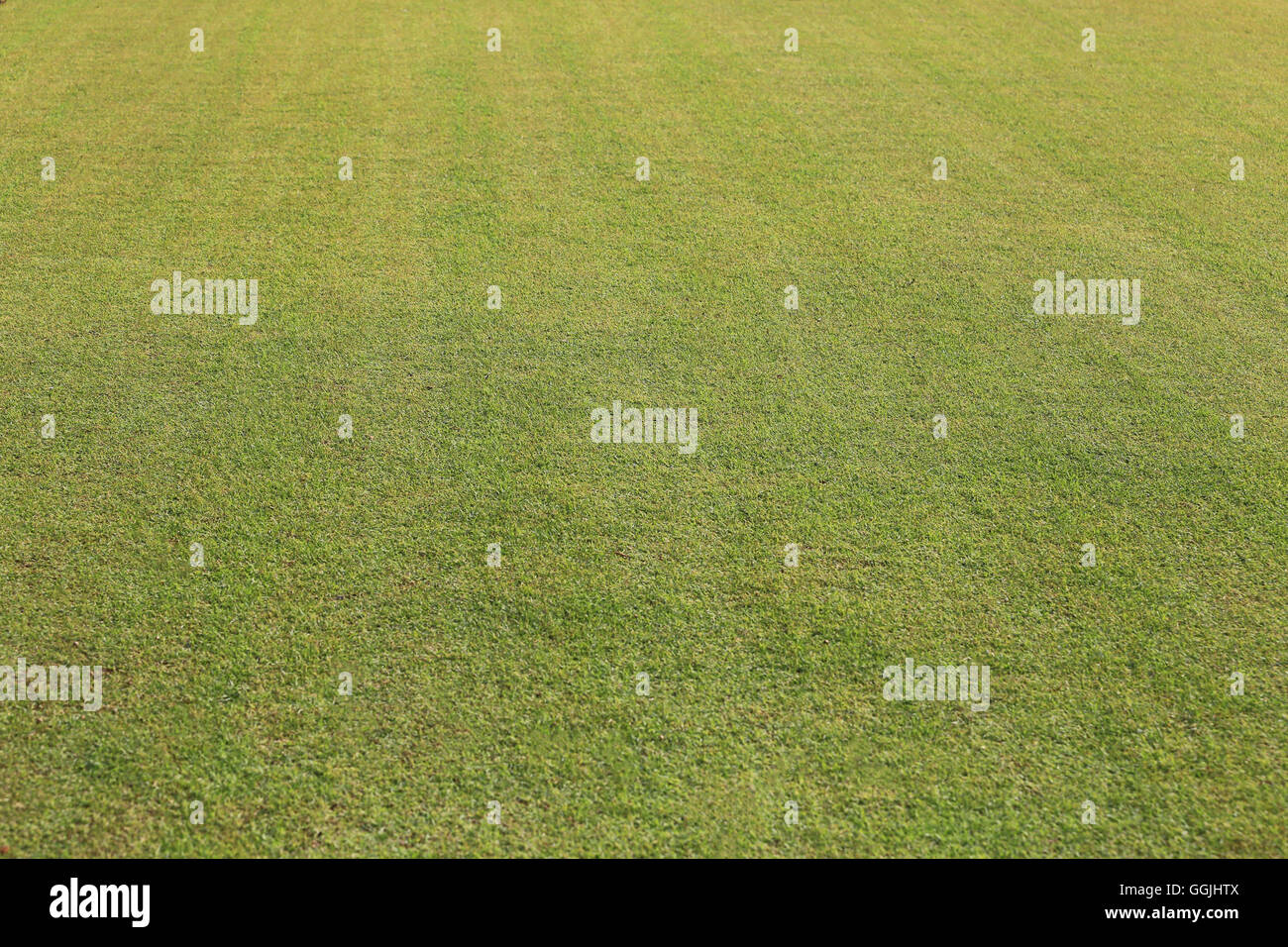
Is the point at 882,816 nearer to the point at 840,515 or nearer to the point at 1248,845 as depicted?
the point at 1248,845

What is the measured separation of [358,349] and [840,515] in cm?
362

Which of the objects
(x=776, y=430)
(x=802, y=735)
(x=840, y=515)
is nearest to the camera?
(x=802, y=735)

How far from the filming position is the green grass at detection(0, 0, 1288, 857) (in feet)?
13.1

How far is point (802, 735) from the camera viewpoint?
13.8 feet

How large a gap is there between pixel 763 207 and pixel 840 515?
14.4 ft

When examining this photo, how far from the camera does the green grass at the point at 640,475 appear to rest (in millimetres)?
3996

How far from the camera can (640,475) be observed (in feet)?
18.8

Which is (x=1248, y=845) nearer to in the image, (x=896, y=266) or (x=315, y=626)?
(x=315, y=626)
